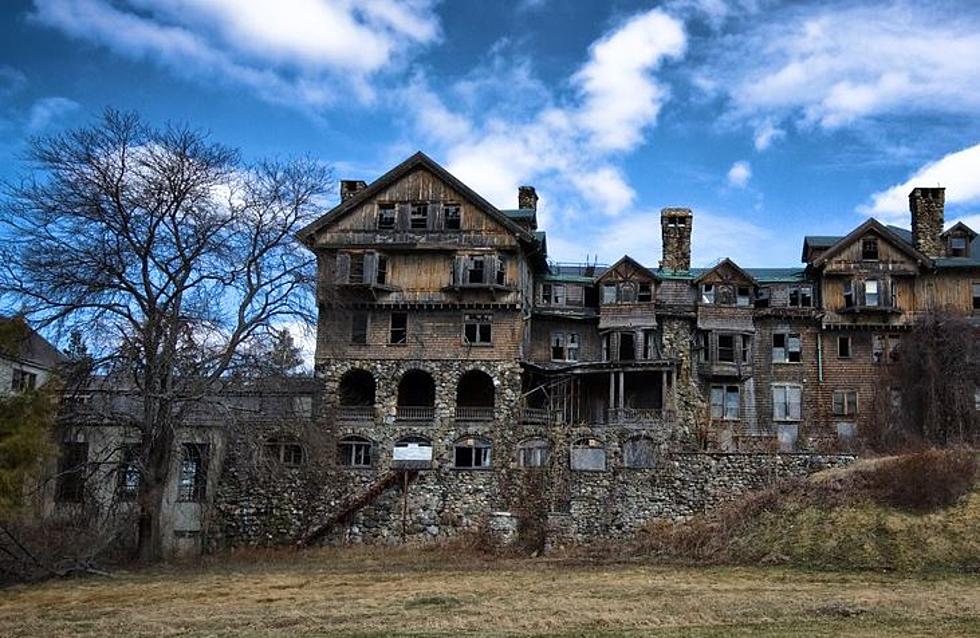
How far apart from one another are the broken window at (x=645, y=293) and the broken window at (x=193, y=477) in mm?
23540

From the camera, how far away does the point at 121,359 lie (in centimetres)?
3403

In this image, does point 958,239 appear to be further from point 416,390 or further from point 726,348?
point 416,390

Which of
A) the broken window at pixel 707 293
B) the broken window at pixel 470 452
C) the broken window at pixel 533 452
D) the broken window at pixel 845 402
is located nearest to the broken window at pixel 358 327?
the broken window at pixel 470 452

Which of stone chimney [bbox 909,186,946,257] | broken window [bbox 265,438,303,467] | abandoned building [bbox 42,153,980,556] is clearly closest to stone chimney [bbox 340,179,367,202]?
abandoned building [bbox 42,153,980,556]

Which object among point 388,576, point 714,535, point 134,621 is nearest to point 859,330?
point 714,535

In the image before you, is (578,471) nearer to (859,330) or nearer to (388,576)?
(388,576)

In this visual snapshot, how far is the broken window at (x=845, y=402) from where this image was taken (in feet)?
170

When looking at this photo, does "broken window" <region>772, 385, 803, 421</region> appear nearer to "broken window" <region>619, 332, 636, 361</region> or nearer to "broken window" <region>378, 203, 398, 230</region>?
"broken window" <region>619, 332, 636, 361</region>

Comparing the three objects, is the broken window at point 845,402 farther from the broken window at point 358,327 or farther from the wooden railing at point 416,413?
the broken window at point 358,327

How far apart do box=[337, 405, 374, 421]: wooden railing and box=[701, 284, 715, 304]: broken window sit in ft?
62.3

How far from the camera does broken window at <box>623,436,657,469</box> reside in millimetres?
45875

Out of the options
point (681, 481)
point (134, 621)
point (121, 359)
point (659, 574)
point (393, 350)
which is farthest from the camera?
point (393, 350)

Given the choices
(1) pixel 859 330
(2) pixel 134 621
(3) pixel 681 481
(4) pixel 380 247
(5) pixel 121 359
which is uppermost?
(4) pixel 380 247

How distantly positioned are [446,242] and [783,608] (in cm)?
3070
